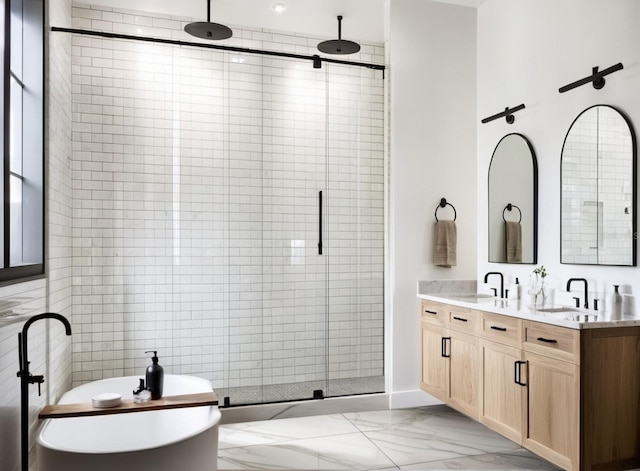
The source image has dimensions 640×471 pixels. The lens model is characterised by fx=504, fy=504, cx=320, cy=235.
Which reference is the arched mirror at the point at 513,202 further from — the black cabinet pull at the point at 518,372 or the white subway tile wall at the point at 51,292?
the white subway tile wall at the point at 51,292

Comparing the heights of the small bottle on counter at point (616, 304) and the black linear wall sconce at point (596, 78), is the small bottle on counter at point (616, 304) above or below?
below

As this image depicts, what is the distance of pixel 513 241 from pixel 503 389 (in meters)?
1.18

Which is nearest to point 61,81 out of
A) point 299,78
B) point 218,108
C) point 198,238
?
point 218,108

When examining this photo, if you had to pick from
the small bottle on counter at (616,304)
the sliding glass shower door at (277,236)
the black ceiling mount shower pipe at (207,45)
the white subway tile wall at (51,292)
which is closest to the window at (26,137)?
the white subway tile wall at (51,292)

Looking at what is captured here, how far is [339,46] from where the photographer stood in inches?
161

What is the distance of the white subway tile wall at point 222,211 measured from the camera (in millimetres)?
3488

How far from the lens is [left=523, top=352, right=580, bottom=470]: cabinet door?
2.50 meters

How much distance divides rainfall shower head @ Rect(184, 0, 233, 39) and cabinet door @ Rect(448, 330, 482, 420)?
274cm

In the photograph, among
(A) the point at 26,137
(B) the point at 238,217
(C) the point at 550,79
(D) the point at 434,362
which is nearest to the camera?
(A) the point at 26,137

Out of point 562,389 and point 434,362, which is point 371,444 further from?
point 562,389

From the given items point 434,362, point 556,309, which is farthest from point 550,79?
point 434,362

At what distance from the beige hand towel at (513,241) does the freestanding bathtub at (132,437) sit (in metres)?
2.35

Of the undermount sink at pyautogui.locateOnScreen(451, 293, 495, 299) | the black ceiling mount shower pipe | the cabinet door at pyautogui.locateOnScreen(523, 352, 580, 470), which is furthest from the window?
the undermount sink at pyautogui.locateOnScreen(451, 293, 495, 299)

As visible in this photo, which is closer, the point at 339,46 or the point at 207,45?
the point at 207,45
